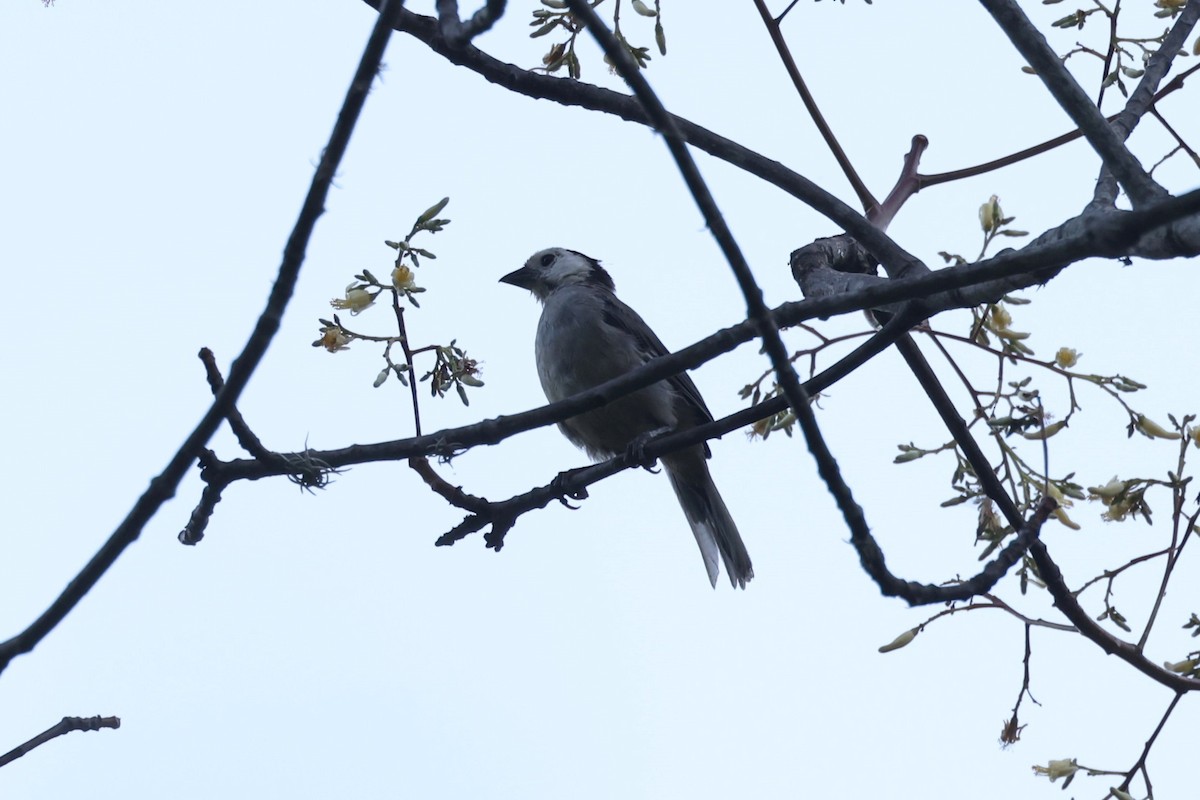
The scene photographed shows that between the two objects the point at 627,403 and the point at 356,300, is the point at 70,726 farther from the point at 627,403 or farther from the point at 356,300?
the point at 627,403

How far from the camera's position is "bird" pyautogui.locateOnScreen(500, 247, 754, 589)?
21.5 feet

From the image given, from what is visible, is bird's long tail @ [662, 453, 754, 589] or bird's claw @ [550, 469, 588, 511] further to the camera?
bird's long tail @ [662, 453, 754, 589]

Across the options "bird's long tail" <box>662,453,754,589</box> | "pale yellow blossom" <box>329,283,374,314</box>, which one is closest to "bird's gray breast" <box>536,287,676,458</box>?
"bird's long tail" <box>662,453,754,589</box>

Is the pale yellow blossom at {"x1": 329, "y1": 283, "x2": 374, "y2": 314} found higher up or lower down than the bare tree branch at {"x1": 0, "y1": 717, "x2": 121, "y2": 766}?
higher up

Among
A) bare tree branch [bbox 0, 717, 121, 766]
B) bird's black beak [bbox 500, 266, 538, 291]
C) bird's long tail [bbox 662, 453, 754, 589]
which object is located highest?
bird's black beak [bbox 500, 266, 538, 291]

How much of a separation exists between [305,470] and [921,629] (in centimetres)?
201

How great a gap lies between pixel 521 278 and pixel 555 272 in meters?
0.24

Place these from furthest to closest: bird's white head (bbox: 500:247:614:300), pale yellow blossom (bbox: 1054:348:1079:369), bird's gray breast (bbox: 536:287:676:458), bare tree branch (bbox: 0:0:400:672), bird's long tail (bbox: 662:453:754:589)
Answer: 1. bird's white head (bbox: 500:247:614:300)
2. bird's long tail (bbox: 662:453:754:589)
3. bird's gray breast (bbox: 536:287:676:458)
4. pale yellow blossom (bbox: 1054:348:1079:369)
5. bare tree branch (bbox: 0:0:400:672)

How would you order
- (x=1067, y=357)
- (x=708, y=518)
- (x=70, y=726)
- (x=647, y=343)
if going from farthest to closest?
(x=647, y=343) → (x=708, y=518) → (x=1067, y=357) → (x=70, y=726)

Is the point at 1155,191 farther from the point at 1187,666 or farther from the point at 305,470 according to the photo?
the point at 305,470

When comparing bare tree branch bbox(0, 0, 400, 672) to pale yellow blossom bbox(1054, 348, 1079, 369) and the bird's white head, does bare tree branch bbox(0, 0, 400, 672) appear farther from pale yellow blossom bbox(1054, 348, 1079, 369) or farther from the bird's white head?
the bird's white head

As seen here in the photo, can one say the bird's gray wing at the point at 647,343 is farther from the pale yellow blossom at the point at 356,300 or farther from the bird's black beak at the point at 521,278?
the pale yellow blossom at the point at 356,300

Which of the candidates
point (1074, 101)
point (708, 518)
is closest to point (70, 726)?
point (1074, 101)

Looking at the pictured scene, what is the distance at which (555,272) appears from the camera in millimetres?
8203
